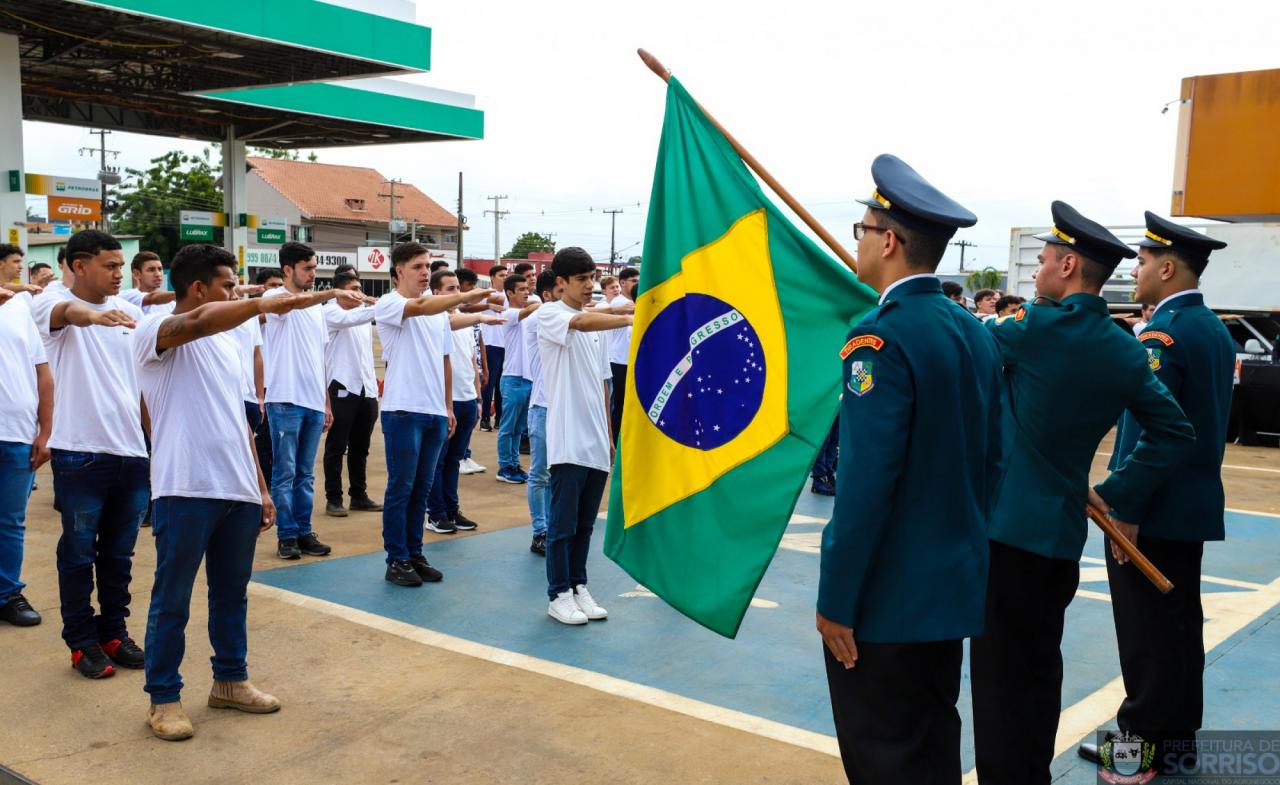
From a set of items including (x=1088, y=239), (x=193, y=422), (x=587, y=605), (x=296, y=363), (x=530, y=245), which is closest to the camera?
(x=1088, y=239)

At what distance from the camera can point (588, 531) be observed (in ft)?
20.4

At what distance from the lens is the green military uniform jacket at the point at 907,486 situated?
2.75 m

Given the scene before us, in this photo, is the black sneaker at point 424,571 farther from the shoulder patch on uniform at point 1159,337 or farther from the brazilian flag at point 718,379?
the shoulder patch on uniform at point 1159,337

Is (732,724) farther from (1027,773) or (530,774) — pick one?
(1027,773)

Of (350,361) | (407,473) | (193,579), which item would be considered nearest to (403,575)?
(407,473)

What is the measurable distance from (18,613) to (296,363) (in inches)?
101

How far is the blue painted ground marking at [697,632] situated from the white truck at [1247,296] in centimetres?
833

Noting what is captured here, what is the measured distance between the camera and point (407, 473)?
6.76 meters

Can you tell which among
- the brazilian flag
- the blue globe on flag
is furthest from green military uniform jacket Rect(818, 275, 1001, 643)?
the blue globe on flag

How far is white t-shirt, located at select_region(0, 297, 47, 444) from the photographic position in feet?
19.1

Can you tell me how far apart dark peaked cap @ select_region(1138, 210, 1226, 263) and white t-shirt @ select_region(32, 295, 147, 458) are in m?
4.79

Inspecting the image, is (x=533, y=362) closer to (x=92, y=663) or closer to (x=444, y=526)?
(x=444, y=526)

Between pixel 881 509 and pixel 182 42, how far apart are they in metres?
18.0

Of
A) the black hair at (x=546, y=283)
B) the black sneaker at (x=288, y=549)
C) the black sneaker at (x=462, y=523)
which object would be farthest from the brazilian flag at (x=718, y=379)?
the black sneaker at (x=462, y=523)
